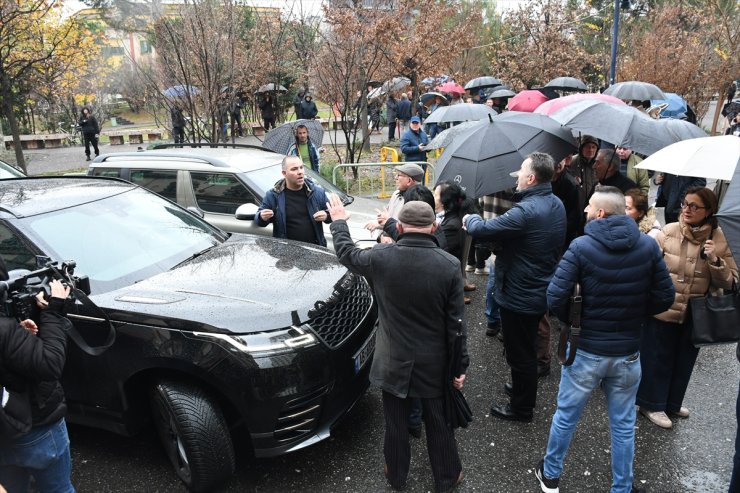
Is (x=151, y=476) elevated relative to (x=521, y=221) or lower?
lower

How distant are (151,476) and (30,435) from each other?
1191 mm

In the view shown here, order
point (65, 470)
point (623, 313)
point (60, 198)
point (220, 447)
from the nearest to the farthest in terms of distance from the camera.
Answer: point (65, 470), point (623, 313), point (220, 447), point (60, 198)

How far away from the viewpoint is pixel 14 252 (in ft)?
11.2

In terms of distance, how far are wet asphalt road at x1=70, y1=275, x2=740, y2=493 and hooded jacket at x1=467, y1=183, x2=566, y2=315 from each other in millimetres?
930

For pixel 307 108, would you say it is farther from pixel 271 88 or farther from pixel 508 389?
pixel 508 389

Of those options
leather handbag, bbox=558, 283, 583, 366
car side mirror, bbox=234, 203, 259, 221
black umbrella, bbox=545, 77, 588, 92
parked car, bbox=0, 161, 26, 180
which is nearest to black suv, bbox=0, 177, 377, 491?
car side mirror, bbox=234, 203, 259, 221

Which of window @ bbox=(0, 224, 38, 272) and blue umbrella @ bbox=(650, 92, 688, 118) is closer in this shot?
window @ bbox=(0, 224, 38, 272)

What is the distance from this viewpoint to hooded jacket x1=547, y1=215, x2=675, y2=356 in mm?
2695

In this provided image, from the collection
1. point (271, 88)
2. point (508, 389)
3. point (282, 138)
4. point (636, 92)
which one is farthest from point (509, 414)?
point (271, 88)

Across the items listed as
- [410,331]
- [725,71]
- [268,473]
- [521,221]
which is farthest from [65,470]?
[725,71]

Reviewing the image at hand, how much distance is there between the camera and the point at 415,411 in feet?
11.9

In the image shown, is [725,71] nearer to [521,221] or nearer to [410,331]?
[521,221]

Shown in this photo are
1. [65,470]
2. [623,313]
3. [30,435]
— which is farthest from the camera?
[623,313]

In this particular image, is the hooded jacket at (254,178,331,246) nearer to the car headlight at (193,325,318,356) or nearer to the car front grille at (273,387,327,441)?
the car headlight at (193,325,318,356)
